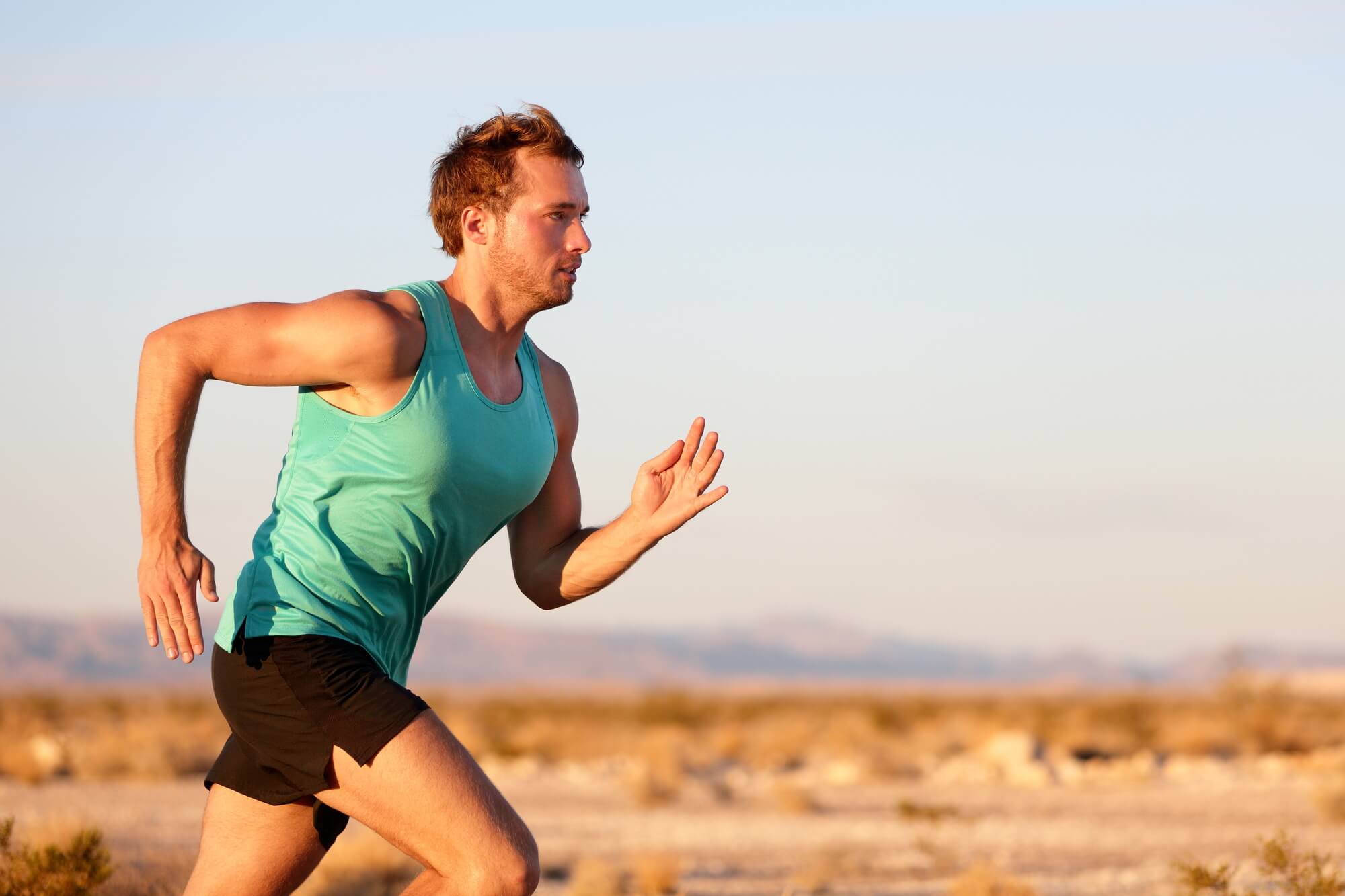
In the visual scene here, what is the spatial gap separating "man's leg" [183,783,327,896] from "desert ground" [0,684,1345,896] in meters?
3.13

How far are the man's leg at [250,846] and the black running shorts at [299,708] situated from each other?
0.07 meters

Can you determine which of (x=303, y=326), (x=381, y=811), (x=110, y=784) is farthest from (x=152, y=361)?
(x=110, y=784)

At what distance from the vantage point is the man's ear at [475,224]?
4805mm

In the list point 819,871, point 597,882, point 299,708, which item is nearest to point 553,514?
point 299,708

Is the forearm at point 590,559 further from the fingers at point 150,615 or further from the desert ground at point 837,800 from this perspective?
the desert ground at point 837,800

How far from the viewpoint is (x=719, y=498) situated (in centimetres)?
486

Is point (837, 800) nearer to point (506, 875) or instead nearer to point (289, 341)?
point (506, 875)

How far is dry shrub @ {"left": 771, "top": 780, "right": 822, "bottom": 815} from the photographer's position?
15.6 m

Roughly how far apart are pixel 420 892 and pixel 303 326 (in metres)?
1.49

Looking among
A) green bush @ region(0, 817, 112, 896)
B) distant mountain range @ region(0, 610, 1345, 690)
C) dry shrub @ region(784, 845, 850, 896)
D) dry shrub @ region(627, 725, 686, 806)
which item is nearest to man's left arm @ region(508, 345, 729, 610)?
green bush @ region(0, 817, 112, 896)

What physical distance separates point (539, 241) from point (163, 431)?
1178 mm

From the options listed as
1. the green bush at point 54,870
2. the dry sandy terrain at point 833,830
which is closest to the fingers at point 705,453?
the green bush at point 54,870

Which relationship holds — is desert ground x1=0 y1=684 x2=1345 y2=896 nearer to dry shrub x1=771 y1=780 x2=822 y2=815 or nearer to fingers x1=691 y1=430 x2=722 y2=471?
dry shrub x1=771 y1=780 x2=822 y2=815

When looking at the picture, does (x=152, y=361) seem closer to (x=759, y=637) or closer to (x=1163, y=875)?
(x=1163, y=875)
